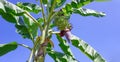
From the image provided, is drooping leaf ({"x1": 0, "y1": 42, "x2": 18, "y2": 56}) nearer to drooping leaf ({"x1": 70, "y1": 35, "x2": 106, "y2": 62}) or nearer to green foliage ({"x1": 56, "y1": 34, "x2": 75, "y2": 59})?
green foliage ({"x1": 56, "y1": 34, "x2": 75, "y2": 59})

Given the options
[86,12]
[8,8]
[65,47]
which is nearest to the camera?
[8,8]

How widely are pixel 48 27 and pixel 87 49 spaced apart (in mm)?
813

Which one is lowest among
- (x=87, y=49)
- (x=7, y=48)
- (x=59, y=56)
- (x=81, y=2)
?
(x=59, y=56)

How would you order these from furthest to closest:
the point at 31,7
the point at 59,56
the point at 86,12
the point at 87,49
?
the point at 31,7 → the point at 59,56 → the point at 86,12 → the point at 87,49

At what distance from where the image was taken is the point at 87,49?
692 cm

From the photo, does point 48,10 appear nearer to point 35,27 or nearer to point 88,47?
point 35,27

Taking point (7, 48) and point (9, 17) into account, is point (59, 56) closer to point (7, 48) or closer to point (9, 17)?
point (7, 48)

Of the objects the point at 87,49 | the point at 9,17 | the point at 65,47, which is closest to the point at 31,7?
the point at 9,17

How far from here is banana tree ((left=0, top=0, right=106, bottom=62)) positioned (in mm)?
6402

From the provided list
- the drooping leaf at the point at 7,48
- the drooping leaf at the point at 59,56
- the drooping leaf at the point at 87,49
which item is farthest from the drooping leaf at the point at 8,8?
the drooping leaf at the point at 59,56

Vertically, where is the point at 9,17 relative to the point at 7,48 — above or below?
above

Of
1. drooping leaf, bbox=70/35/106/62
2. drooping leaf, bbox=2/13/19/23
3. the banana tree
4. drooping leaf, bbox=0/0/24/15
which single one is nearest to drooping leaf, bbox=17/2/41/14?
the banana tree

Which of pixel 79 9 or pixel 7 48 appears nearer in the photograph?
pixel 7 48

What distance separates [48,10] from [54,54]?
888 mm
